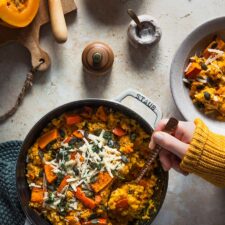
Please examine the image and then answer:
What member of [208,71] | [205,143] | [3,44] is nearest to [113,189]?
[205,143]

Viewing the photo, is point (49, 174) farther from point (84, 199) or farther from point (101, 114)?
point (101, 114)

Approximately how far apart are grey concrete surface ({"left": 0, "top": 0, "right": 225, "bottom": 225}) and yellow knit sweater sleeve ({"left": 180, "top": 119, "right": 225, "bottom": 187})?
0.28 meters

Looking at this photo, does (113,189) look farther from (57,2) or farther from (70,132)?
(57,2)

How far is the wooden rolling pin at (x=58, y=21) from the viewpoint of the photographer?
59.9 inches

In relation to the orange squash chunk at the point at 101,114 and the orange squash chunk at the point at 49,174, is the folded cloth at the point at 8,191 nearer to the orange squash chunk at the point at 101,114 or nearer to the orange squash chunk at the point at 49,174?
the orange squash chunk at the point at 49,174

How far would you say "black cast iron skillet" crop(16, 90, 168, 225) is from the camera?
1442mm

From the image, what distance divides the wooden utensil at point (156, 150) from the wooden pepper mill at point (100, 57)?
0.30m

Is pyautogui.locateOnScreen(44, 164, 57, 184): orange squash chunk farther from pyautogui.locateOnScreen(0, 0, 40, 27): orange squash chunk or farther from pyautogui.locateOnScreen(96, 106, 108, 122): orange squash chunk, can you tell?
pyautogui.locateOnScreen(0, 0, 40, 27): orange squash chunk

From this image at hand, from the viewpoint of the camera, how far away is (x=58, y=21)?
152cm

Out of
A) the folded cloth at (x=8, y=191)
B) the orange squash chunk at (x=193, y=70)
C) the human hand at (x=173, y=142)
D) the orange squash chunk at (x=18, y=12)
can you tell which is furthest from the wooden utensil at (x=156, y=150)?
the orange squash chunk at (x=18, y=12)

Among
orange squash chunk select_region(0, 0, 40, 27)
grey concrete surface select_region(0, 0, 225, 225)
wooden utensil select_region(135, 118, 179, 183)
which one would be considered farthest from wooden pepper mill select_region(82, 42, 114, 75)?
wooden utensil select_region(135, 118, 179, 183)

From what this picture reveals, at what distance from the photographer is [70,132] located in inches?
59.4

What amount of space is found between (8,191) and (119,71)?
50cm

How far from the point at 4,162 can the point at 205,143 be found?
24.1 inches
